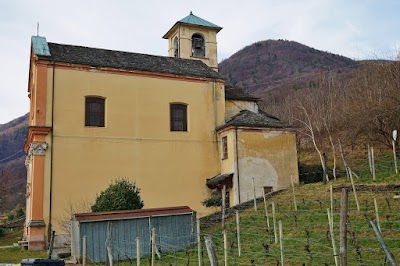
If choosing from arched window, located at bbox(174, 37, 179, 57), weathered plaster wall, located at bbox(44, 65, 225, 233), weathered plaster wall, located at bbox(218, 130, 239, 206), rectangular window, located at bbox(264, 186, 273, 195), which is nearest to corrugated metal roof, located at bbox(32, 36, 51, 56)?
weathered plaster wall, located at bbox(44, 65, 225, 233)

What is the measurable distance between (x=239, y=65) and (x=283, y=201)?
307ft

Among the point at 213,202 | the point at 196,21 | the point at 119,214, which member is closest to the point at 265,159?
the point at 213,202

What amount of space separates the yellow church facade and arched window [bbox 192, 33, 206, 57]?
3.93 m

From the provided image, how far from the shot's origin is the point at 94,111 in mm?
22656

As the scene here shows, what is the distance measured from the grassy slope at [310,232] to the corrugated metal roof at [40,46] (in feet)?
37.7

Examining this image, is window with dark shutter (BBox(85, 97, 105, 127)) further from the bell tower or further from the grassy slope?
the bell tower

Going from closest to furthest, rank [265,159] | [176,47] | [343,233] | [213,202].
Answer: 1. [343,233]
2. [213,202]
3. [265,159]
4. [176,47]

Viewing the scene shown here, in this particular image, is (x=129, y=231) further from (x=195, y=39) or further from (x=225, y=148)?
(x=195, y=39)

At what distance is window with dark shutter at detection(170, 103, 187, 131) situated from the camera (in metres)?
24.4

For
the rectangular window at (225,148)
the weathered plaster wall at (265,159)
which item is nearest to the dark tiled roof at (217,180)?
the weathered plaster wall at (265,159)

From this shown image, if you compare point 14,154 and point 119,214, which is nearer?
point 119,214

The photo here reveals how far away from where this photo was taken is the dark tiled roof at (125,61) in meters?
22.8

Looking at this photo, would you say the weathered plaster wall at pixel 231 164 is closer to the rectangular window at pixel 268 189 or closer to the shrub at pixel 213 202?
the shrub at pixel 213 202

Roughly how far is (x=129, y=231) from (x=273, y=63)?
95355 millimetres
